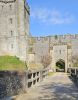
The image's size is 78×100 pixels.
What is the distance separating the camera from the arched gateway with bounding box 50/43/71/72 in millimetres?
45344

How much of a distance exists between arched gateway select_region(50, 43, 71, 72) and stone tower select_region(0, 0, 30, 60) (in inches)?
208

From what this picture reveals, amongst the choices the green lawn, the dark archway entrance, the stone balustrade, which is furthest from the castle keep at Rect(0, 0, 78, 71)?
the stone balustrade

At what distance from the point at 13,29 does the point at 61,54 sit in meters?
9.62

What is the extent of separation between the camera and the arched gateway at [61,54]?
4534cm

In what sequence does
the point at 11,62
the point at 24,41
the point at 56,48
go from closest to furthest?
1. the point at 11,62
2. the point at 24,41
3. the point at 56,48

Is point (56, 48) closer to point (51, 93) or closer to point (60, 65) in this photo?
point (60, 65)

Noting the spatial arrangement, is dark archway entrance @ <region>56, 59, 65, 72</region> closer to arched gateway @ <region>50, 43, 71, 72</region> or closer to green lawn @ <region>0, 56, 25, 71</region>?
arched gateway @ <region>50, 43, 71, 72</region>

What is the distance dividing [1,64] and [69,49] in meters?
13.7

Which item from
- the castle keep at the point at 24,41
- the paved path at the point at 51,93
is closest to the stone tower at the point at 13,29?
the castle keep at the point at 24,41

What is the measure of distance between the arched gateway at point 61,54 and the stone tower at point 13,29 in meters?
5.28

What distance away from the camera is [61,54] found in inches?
1793

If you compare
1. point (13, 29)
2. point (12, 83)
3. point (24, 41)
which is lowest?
point (12, 83)

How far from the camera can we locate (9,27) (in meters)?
45.1

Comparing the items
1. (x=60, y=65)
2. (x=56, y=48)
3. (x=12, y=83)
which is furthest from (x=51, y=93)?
(x=60, y=65)
